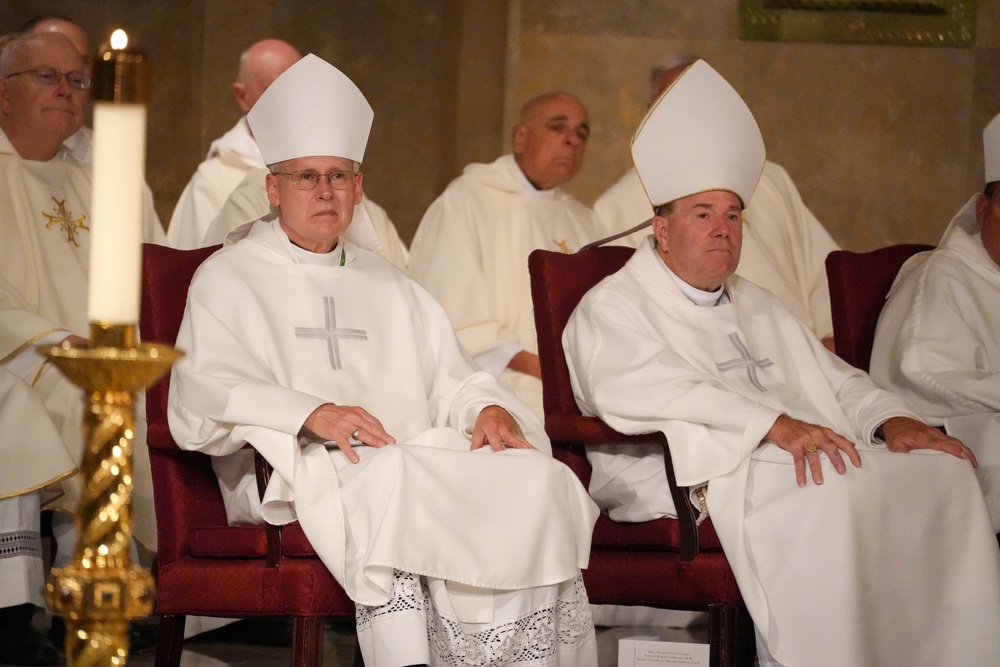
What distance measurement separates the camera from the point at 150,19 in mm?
8469

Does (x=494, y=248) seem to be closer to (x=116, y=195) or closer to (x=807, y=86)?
(x=807, y=86)

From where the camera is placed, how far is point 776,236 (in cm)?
663

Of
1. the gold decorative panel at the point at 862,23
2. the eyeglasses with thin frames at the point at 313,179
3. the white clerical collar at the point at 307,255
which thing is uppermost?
the gold decorative panel at the point at 862,23

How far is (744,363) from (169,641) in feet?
6.72

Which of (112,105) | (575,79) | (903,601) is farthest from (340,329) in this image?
(575,79)

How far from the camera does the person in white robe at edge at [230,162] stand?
6.88m

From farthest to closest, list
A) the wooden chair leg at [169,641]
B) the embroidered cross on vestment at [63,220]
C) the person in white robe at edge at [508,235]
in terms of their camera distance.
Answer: the person in white robe at edge at [508,235] → the embroidered cross on vestment at [63,220] → the wooden chair leg at [169,641]

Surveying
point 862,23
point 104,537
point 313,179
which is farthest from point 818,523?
point 862,23

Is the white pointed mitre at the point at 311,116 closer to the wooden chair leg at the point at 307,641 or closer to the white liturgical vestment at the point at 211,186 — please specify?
the wooden chair leg at the point at 307,641

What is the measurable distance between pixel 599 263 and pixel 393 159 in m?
4.21

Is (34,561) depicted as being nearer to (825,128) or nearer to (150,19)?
(150,19)

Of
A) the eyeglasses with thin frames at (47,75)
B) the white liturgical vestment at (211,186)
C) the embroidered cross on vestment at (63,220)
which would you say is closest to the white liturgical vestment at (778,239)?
the white liturgical vestment at (211,186)

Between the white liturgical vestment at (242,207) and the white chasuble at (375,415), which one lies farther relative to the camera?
the white liturgical vestment at (242,207)

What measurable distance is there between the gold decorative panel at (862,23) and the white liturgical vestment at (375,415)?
14.5ft
